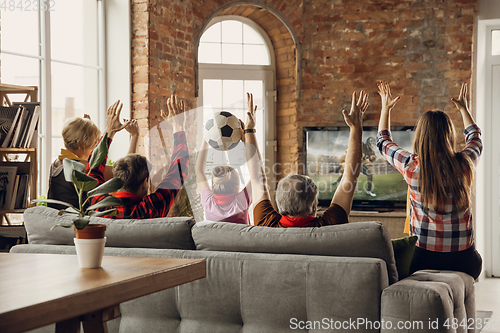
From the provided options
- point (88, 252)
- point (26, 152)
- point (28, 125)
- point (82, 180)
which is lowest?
point (88, 252)

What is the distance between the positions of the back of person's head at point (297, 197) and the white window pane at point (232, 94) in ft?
11.0

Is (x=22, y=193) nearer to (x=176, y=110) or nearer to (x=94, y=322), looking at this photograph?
(x=176, y=110)

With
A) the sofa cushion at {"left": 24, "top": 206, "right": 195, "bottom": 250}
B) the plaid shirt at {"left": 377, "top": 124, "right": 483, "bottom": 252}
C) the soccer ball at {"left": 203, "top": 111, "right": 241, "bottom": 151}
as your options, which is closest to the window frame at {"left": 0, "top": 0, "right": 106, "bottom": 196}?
the soccer ball at {"left": 203, "top": 111, "right": 241, "bottom": 151}

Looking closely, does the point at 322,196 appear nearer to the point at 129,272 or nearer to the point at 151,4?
the point at 151,4

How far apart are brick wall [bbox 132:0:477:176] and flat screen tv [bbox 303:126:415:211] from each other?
115 mm

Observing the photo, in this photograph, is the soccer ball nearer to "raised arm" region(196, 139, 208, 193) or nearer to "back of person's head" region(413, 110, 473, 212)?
"raised arm" region(196, 139, 208, 193)

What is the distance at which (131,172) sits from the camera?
7.36ft

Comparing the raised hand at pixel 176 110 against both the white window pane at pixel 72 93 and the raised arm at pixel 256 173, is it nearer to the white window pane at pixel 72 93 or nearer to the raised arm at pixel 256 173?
the raised arm at pixel 256 173

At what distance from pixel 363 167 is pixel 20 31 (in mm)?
3427

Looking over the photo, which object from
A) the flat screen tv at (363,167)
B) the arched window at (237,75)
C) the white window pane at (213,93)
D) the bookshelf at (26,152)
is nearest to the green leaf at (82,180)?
the bookshelf at (26,152)

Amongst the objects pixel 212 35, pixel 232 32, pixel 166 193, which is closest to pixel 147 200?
pixel 166 193

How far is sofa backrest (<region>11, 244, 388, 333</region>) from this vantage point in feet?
5.61

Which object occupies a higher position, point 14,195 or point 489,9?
point 489,9

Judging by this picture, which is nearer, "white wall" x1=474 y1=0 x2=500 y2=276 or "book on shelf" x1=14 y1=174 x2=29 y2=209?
"book on shelf" x1=14 y1=174 x2=29 y2=209
